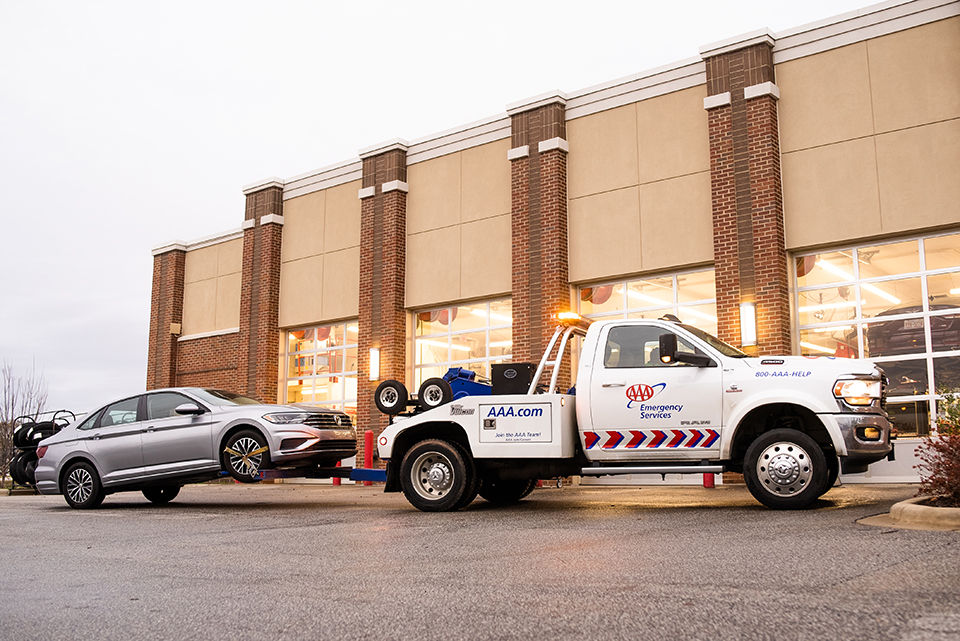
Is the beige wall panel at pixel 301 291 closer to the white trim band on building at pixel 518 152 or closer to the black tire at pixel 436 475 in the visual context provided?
the white trim band on building at pixel 518 152

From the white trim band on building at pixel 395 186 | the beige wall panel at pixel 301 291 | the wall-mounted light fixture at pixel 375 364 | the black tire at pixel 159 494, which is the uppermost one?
the white trim band on building at pixel 395 186

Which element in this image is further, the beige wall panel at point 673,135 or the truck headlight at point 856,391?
the beige wall panel at point 673,135

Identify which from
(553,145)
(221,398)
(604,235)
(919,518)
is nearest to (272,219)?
(553,145)

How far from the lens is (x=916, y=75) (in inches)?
592

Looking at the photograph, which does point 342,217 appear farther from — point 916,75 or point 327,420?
point 916,75

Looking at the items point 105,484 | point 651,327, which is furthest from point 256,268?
point 651,327

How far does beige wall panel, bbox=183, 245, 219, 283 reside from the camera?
2691 centimetres

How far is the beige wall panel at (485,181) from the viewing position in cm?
2003

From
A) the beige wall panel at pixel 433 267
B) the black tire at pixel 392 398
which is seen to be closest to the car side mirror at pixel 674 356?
the black tire at pixel 392 398

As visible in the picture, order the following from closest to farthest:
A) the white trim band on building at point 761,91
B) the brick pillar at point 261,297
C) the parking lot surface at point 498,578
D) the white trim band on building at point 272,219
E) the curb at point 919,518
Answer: the parking lot surface at point 498,578 < the curb at point 919,518 < the white trim band on building at point 761,91 < the brick pillar at point 261,297 < the white trim band on building at point 272,219

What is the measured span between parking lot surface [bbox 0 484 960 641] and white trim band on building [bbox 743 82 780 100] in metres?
9.04

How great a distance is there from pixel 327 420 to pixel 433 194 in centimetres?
1016

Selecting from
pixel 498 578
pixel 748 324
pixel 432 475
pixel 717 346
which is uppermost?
pixel 748 324

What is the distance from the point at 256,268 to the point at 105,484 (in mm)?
12551
